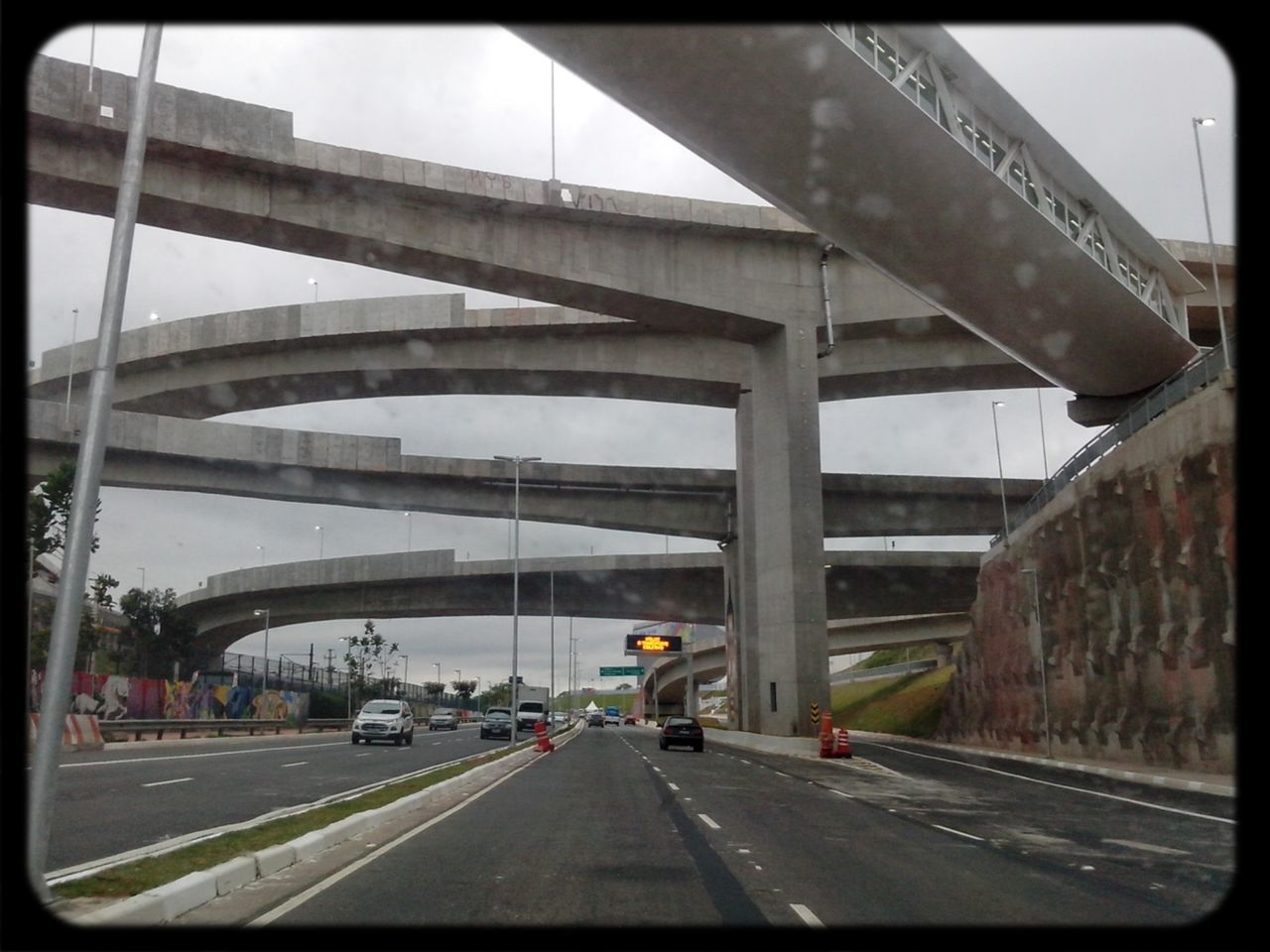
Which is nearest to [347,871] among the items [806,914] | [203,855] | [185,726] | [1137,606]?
[203,855]

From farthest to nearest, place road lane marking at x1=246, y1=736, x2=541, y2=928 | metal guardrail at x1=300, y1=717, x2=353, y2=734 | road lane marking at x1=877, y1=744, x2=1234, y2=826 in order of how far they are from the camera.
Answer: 1. metal guardrail at x1=300, y1=717, x2=353, y2=734
2. road lane marking at x1=877, y1=744, x2=1234, y2=826
3. road lane marking at x1=246, y1=736, x2=541, y2=928

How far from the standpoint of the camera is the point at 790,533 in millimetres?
48344

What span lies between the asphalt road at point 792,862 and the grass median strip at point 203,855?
0.83 metres

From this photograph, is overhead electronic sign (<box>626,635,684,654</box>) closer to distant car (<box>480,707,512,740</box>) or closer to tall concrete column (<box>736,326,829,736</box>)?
distant car (<box>480,707,512,740</box>)

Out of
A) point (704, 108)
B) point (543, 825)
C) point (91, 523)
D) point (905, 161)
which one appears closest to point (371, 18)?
point (91, 523)

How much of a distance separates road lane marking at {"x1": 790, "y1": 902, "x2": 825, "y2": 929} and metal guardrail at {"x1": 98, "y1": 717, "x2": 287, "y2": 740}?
130 ft

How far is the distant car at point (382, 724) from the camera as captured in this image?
5166 cm

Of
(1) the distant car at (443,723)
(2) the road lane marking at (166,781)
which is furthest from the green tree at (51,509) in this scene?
(1) the distant car at (443,723)

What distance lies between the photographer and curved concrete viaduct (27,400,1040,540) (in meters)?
53.0

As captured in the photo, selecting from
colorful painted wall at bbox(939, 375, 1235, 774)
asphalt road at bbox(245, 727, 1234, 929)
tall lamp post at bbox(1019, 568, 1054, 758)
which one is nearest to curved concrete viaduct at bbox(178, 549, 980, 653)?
colorful painted wall at bbox(939, 375, 1235, 774)

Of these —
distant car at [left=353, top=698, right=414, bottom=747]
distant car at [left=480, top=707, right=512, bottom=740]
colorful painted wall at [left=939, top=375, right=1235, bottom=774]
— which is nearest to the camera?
colorful painted wall at [left=939, top=375, right=1235, bottom=774]

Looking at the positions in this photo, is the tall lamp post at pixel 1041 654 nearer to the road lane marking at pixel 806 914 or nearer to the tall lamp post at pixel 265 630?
the road lane marking at pixel 806 914

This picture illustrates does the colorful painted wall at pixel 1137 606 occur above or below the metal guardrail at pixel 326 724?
above

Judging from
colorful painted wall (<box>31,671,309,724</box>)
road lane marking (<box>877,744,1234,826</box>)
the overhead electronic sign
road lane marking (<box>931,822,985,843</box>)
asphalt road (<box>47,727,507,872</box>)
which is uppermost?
the overhead electronic sign
